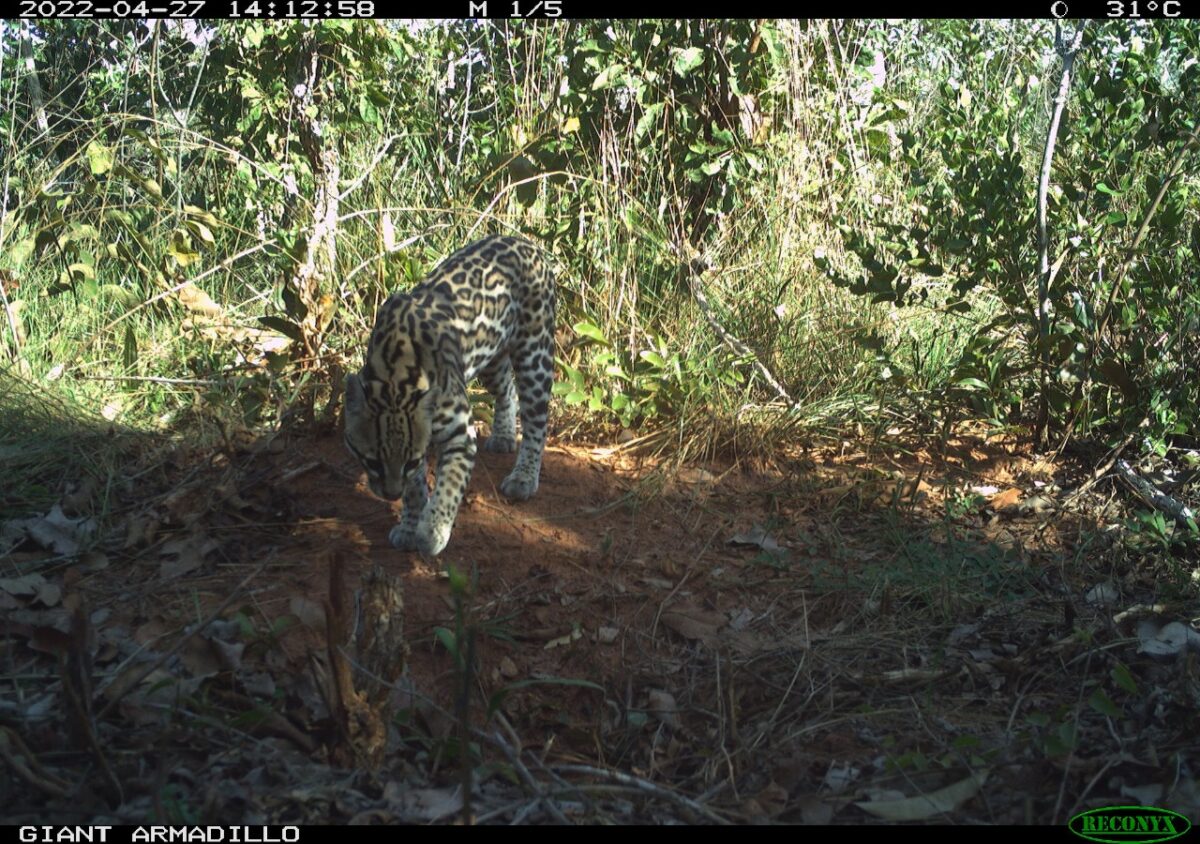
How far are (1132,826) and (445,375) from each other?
10.4ft

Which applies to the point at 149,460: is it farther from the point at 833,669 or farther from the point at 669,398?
the point at 833,669

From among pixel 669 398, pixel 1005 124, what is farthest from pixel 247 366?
pixel 1005 124

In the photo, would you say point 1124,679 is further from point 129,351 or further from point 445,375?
point 129,351

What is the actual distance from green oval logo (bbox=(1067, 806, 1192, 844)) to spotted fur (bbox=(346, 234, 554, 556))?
8.84ft

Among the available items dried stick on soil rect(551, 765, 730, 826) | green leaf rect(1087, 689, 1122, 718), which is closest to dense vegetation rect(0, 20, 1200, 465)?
green leaf rect(1087, 689, 1122, 718)

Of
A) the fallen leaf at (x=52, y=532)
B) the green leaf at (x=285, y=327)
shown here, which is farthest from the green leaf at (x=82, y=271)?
the fallen leaf at (x=52, y=532)

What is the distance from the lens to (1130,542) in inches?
201

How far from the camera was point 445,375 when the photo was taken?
4906 millimetres

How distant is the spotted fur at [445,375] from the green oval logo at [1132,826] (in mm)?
2695

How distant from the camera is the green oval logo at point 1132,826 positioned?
122 inches

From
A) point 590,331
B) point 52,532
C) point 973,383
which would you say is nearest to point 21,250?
point 52,532

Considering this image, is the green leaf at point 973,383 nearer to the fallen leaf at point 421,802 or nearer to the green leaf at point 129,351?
the fallen leaf at point 421,802

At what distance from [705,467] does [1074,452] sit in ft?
6.82

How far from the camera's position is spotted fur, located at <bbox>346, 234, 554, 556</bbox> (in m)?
4.64
